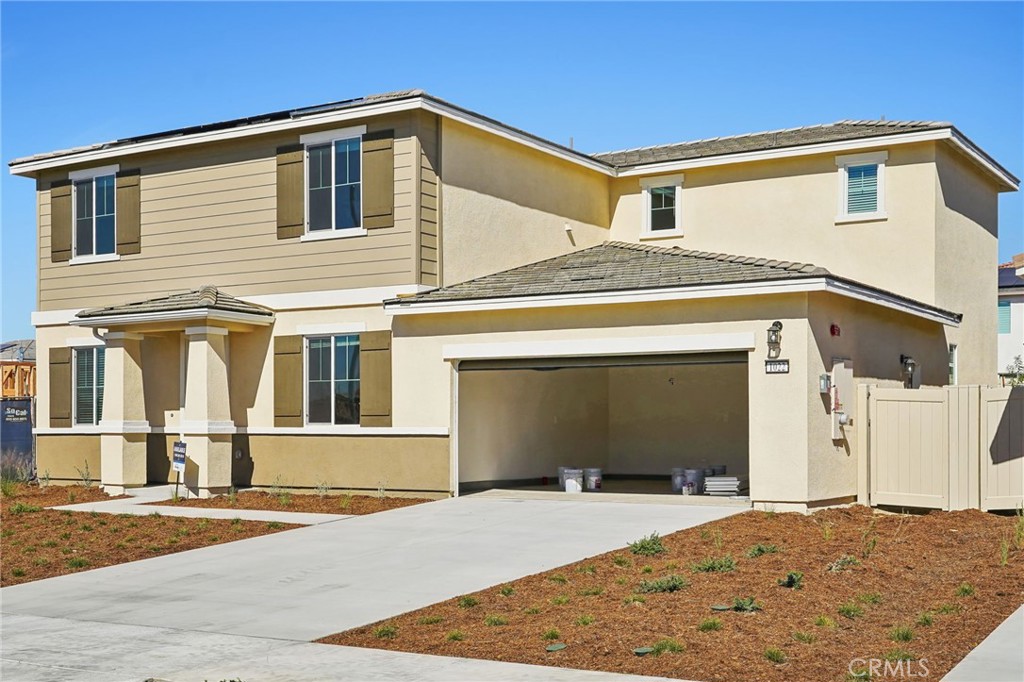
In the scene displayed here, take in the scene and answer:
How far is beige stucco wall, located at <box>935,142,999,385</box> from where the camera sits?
2222cm

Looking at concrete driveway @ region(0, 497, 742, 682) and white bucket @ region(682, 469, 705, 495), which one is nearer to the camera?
concrete driveway @ region(0, 497, 742, 682)

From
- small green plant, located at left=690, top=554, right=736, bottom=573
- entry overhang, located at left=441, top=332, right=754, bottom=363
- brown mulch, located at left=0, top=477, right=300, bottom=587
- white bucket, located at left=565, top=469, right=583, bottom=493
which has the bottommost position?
brown mulch, located at left=0, top=477, right=300, bottom=587

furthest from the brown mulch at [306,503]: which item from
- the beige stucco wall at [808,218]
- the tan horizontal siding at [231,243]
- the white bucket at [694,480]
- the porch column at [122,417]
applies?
the beige stucco wall at [808,218]

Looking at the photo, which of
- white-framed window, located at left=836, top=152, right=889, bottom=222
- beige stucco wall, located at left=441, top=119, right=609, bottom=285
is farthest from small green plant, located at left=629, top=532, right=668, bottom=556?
white-framed window, located at left=836, top=152, right=889, bottom=222

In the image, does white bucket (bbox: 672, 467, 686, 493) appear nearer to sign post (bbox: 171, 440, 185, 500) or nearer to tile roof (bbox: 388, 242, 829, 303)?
tile roof (bbox: 388, 242, 829, 303)

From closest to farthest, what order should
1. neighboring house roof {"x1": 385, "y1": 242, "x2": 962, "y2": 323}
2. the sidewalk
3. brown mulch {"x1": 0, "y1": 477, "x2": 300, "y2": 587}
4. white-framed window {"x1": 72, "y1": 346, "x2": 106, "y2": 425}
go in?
1. brown mulch {"x1": 0, "y1": 477, "x2": 300, "y2": 587}
2. neighboring house roof {"x1": 385, "y1": 242, "x2": 962, "y2": 323}
3. the sidewalk
4. white-framed window {"x1": 72, "y1": 346, "x2": 106, "y2": 425}

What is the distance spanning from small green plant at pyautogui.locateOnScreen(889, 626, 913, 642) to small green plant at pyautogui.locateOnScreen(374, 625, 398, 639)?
413 cm

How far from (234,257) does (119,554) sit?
8053 millimetres

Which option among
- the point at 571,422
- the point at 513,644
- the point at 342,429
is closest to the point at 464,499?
the point at 342,429

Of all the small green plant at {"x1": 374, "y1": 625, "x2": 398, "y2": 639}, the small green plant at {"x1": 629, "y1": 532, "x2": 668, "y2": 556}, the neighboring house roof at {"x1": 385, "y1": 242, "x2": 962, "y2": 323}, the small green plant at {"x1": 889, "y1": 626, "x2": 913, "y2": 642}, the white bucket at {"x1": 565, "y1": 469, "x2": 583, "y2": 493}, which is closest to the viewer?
the small green plant at {"x1": 889, "y1": 626, "x2": 913, "y2": 642}

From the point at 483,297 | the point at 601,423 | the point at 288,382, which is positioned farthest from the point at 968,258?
the point at 288,382

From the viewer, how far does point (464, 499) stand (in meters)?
19.4

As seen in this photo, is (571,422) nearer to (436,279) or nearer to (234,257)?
(436,279)

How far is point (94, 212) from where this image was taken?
23.9 metres
